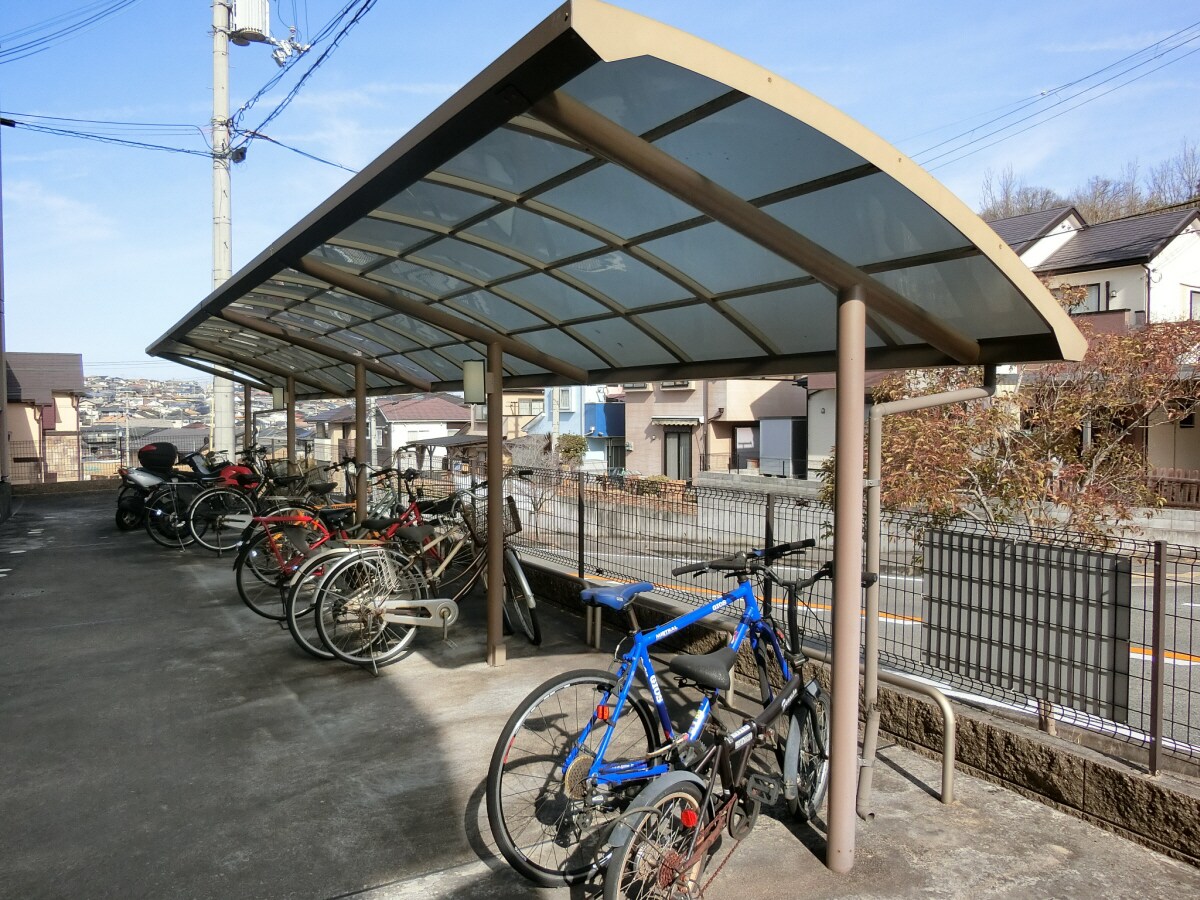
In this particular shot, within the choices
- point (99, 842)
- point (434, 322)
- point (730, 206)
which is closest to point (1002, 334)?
point (730, 206)

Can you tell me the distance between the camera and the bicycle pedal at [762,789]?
8.73ft

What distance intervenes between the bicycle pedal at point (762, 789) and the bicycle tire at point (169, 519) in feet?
26.9

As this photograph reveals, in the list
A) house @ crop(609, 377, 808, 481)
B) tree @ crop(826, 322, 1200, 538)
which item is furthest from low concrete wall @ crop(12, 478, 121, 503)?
tree @ crop(826, 322, 1200, 538)

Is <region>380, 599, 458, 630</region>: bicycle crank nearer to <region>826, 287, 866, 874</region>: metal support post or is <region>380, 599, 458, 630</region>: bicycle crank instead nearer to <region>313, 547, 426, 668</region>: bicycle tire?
<region>313, 547, 426, 668</region>: bicycle tire

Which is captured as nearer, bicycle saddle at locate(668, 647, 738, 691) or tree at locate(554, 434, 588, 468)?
bicycle saddle at locate(668, 647, 738, 691)

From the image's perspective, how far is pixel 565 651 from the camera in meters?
5.16

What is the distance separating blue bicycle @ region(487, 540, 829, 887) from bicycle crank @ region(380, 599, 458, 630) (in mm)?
2163

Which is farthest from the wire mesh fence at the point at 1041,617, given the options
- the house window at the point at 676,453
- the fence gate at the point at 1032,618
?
the house window at the point at 676,453

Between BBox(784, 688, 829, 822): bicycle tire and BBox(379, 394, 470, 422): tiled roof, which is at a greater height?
BBox(379, 394, 470, 422): tiled roof

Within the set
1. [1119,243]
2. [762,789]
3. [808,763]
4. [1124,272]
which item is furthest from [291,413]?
[1119,243]

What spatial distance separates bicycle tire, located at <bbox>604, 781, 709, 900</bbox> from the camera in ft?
7.08

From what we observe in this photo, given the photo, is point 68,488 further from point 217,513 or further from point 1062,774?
point 1062,774

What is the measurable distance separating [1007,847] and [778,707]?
3.16 feet

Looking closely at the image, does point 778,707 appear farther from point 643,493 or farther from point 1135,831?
point 643,493
